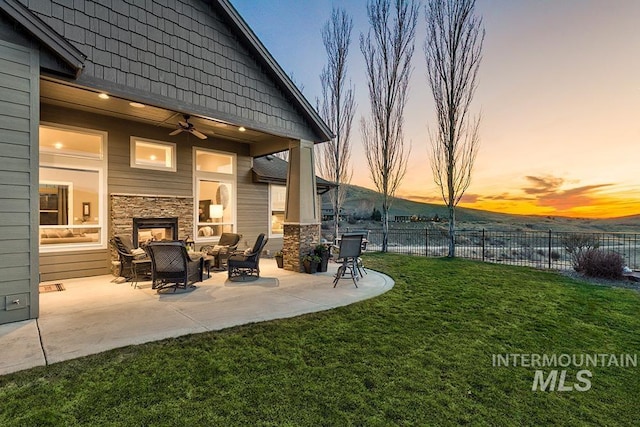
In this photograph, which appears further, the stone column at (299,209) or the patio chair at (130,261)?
the stone column at (299,209)

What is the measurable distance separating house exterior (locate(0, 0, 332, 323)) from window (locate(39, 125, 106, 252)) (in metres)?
0.02

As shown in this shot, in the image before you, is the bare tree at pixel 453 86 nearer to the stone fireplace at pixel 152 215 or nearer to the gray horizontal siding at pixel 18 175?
the stone fireplace at pixel 152 215

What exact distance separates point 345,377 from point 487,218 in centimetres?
3002

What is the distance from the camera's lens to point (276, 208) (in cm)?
1069

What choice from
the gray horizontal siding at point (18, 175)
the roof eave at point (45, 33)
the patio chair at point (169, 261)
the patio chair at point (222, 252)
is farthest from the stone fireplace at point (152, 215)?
the roof eave at point (45, 33)

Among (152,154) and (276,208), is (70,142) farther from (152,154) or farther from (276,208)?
(276,208)

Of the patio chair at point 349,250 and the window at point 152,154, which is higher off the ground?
the window at point 152,154

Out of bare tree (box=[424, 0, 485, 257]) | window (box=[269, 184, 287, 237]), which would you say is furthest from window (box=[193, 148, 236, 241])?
bare tree (box=[424, 0, 485, 257])

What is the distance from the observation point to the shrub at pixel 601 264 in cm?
704

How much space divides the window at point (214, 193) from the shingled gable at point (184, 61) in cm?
291

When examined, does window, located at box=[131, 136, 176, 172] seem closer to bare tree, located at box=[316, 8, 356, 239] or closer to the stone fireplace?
the stone fireplace

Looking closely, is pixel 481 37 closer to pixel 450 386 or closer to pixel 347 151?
pixel 347 151

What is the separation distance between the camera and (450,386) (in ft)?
7.98

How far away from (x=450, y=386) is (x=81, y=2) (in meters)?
7.37
